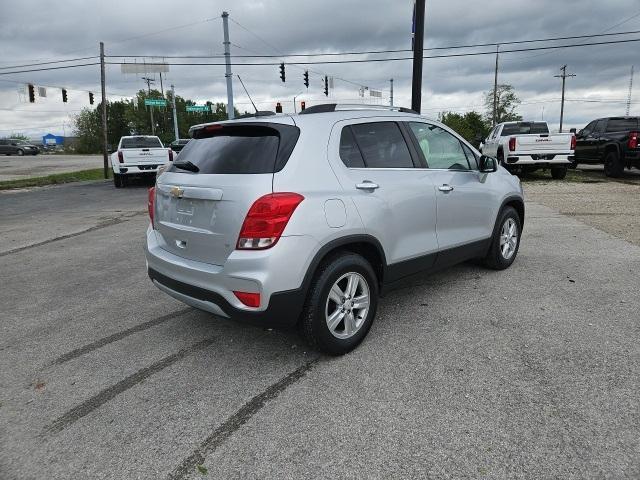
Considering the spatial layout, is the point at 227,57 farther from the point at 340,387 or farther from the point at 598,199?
the point at 340,387

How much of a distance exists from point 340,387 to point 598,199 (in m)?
10.8

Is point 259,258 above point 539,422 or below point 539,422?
above

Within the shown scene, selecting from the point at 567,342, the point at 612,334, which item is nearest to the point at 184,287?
the point at 567,342

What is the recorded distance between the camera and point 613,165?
16.0 meters

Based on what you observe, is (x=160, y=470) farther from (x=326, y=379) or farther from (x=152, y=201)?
(x=152, y=201)

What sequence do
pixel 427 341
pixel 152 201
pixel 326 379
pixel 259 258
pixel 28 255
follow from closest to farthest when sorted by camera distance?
pixel 259 258, pixel 326 379, pixel 427 341, pixel 152 201, pixel 28 255

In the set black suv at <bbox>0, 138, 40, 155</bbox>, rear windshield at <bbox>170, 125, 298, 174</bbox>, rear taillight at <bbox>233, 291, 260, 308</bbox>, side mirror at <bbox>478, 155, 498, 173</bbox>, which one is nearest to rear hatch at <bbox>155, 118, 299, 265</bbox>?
rear windshield at <bbox>170, 125, 298, 174</bbox>

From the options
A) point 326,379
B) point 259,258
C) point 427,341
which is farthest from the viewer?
point 427,341

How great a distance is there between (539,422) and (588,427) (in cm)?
24

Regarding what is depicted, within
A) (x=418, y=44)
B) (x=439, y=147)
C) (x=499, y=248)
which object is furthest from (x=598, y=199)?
(x=439, y=147)

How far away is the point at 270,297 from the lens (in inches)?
118

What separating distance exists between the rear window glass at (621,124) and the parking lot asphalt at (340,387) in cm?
1311

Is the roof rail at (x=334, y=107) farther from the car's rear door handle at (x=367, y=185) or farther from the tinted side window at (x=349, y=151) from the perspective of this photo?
the car's rear door handle at (x=367, y=185)

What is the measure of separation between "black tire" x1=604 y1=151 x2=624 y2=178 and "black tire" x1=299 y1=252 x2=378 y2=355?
51.0 ft
